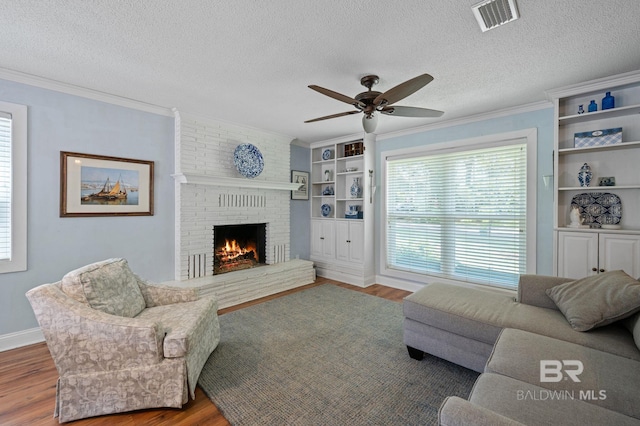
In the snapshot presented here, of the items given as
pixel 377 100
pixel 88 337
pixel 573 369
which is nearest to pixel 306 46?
pixel 377 100

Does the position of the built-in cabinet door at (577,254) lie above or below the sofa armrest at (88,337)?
above

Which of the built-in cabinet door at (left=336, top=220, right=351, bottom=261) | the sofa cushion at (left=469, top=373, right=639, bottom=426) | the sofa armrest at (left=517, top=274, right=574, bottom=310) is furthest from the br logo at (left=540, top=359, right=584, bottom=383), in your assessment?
the built-in cabinet door at (left=336, top=220, right=351, bottom=261)

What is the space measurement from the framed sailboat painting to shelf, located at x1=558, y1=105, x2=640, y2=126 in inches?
188

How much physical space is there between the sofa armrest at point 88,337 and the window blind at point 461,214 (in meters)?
3.76

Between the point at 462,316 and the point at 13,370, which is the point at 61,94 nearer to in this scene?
A: the point at 13,370

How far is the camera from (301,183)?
5453 mm

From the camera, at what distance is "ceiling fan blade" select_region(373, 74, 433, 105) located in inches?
78.3

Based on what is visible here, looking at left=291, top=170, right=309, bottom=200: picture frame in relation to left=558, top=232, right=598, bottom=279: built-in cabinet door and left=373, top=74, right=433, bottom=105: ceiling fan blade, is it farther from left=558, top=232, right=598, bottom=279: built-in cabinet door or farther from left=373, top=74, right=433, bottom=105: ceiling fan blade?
left=558, top=232, right=598, bottom=279: built-in cabinet door

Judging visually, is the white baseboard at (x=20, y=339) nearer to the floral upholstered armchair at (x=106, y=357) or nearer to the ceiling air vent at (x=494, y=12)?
the floral upholstered armchair at (x=106, y=357)

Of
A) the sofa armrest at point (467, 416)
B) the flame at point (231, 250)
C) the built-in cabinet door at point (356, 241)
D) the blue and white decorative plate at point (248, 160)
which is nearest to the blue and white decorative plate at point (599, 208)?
the built-in cabinet door at point (356, 241)

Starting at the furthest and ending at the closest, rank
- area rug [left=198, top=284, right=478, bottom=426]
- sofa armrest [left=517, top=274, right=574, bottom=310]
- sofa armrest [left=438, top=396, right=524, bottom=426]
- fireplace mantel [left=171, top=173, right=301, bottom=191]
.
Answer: fireplace mantel [left=171, top=173, right=301, bottom=191]
sofa armrest [left=517, top=274, right=574, bottom=310]
area rug [left=198, top=284, right=478, bottom=426]
sofa armrest [left=438, top=396, right=524, bottom=426]

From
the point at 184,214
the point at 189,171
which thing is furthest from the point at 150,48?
the point at 184,214

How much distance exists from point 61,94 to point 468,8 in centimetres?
379

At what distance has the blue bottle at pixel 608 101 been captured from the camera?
276 centimetres
